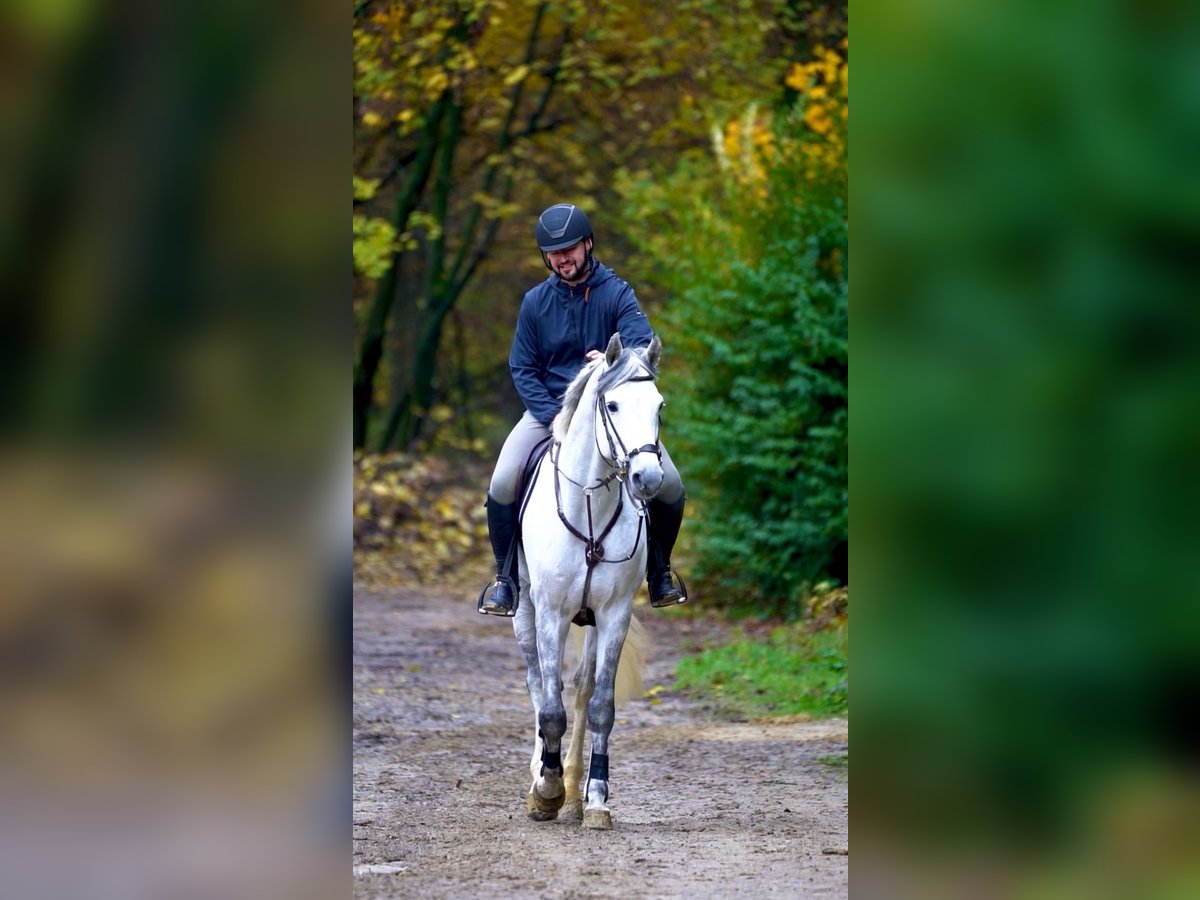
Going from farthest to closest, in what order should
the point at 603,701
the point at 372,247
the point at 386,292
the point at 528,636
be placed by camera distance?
the point at 386,292, the point at 372,247, the point at 528,636, the point at 603,701

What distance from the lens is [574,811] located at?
736 cm

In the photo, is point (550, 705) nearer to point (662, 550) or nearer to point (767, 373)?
point (662, 550)

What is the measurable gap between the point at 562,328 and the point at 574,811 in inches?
92.9

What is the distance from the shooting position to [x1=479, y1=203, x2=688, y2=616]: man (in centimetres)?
742

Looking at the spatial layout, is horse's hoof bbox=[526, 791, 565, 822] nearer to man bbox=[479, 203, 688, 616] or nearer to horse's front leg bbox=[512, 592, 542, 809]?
horse's front leg bbox=[512, 592, 542, 809]

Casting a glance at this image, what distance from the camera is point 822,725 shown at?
10375mm

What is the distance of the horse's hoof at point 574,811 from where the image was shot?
7.34 m
